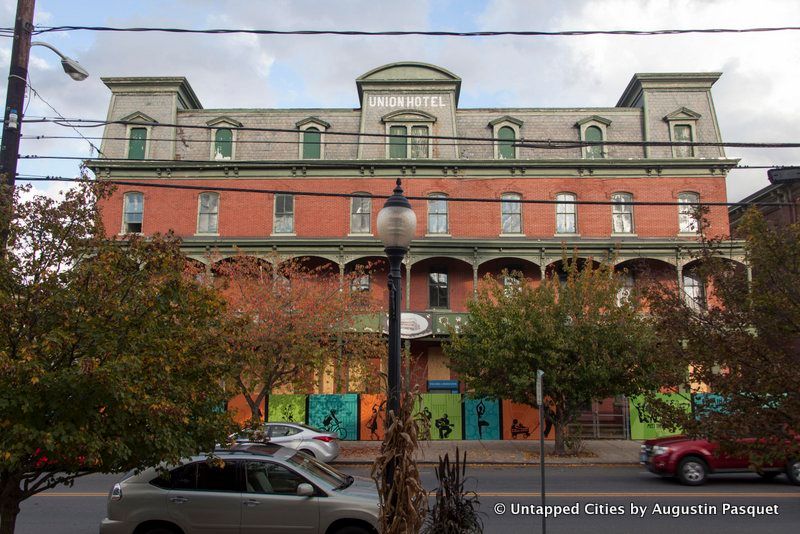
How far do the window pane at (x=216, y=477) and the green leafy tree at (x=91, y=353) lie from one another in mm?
1347

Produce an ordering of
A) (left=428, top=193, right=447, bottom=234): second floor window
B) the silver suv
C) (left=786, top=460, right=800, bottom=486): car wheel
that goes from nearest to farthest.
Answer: the silver suv < (left=786, top=460, right=800, bottom=486): car wheel < (left=428, top=193, right=447, bottom=234): second floor window

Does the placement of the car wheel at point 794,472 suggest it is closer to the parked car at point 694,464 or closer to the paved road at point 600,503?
the parked car at point 694,464

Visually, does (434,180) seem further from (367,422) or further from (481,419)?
(367,422)

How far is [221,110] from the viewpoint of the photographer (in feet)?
101

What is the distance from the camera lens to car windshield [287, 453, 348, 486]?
9.17 metres

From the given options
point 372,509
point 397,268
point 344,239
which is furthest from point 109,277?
point 344,239

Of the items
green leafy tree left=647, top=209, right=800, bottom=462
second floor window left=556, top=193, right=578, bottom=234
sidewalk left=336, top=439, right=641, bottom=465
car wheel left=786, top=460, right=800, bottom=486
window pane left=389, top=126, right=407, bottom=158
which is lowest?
sidewalk left=336, top=439, right=641, bottom=465

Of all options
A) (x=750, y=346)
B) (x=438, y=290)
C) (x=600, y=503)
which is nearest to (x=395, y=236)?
(x=750, y=346)

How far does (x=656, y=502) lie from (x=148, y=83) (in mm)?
27207

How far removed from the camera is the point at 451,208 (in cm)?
2994

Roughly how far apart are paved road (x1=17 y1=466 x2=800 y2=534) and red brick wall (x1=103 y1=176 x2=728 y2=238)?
1443 cm

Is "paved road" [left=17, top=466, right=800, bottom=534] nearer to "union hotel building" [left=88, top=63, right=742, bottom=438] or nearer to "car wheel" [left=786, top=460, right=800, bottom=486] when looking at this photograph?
"car wheel" [left=786, top=460, right=800, bottom=486]

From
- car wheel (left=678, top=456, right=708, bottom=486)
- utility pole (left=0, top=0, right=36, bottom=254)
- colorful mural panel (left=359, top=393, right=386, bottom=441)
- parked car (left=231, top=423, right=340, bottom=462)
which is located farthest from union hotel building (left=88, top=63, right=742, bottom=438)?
utility pole (left=0, top=0, right=36, bottom=254)

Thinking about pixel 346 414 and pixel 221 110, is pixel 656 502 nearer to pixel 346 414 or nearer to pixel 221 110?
pixel 346 414
